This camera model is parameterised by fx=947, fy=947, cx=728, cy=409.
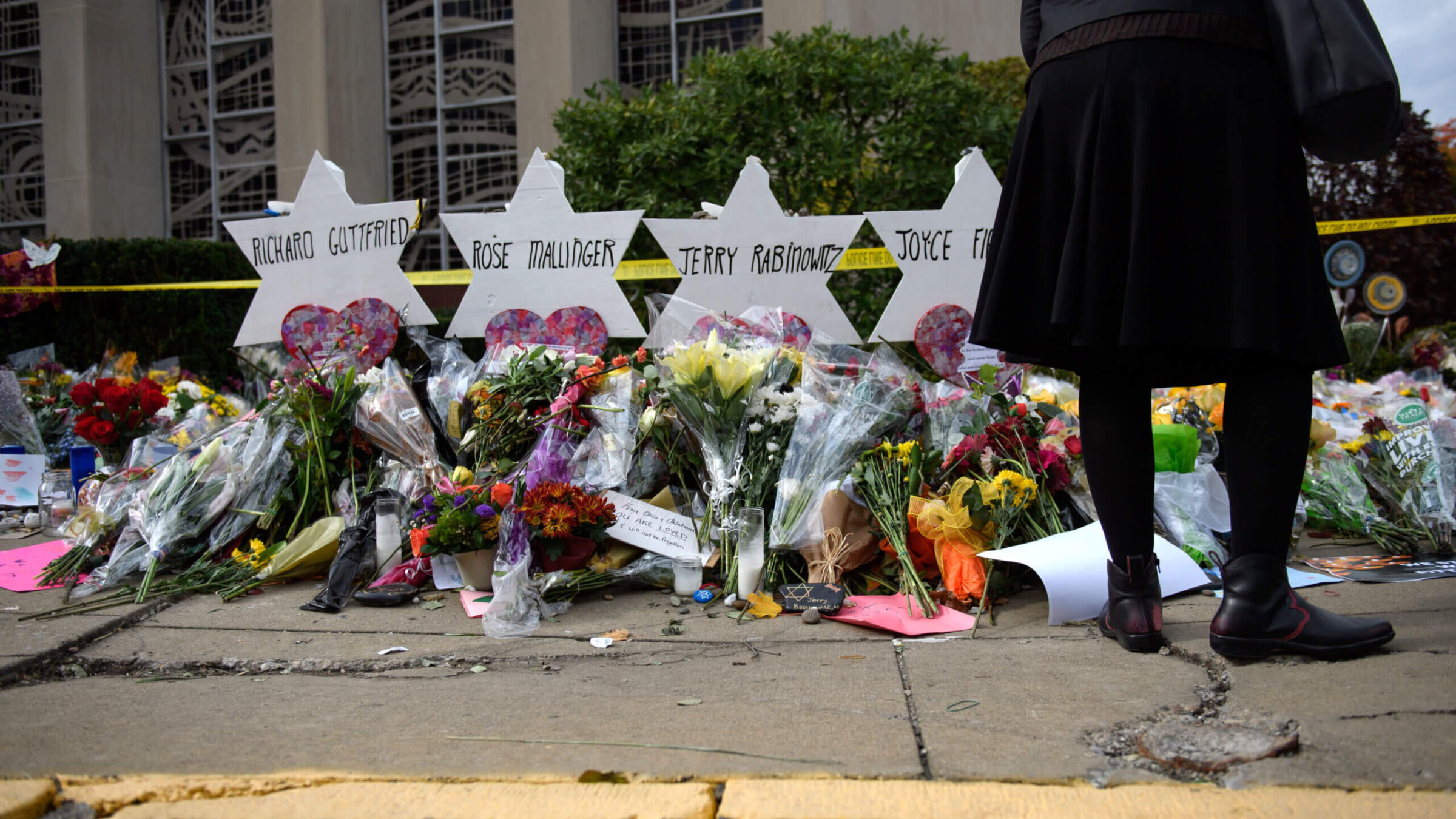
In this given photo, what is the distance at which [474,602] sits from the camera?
111 inches

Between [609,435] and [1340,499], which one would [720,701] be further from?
[1340,499]

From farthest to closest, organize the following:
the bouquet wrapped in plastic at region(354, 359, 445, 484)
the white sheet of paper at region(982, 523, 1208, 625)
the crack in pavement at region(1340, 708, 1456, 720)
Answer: the bouquet wrapped in plastic at region(354, 359, 445, 484)
the white sheet of paper at region(982, 523, 1208, 625)
the crack in pavement at region(1340, 708, 1456, 720)

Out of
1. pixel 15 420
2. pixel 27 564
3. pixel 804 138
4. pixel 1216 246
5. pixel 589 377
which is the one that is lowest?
pixel 27 564

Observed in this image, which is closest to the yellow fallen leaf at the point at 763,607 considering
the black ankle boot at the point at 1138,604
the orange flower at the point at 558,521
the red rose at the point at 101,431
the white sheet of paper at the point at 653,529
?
the white sheet of paper at the point at 653,529

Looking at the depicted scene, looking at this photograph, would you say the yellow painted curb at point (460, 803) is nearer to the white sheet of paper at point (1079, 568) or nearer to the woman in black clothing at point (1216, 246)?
the woman in black clothing at point (1216, 246)

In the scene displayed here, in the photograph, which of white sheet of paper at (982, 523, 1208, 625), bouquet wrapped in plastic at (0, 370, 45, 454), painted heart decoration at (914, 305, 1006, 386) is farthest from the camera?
bouquet wrapped in plastic at (0, 370, 45, 454)

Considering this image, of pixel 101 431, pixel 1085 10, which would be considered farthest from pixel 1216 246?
pixel 101 431

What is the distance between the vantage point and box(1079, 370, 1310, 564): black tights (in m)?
1.82

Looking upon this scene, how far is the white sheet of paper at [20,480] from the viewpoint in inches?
178

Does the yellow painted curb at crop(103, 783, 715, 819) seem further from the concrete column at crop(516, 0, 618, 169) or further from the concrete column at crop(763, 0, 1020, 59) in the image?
the concrete column at crop(516, 0, 618, 169)

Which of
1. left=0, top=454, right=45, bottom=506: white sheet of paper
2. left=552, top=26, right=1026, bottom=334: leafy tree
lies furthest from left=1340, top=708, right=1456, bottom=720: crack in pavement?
left=0, top=454, right=45, bottom=506: white sheet of paper

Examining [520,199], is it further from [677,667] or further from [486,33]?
[486,33]

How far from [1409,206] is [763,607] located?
11421 mm

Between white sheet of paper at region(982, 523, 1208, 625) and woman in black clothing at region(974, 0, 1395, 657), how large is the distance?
17.5 inches
